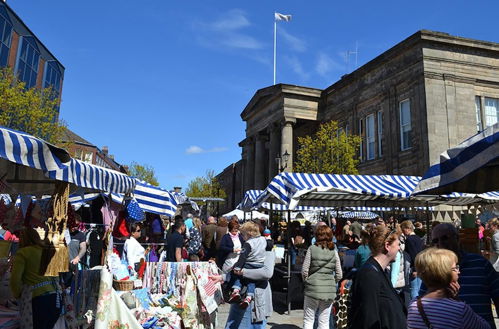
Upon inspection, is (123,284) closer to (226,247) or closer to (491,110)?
(226,247)

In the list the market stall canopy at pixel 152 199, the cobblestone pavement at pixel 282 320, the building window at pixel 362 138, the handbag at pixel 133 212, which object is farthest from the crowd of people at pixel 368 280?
the building window at pixel 362 138

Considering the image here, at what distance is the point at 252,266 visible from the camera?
556 centimetres

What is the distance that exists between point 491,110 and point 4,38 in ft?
124

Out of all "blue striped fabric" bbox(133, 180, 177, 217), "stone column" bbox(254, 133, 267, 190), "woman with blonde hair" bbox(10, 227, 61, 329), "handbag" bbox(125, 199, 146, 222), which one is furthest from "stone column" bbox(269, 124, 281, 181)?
"woman with blonde hair" bbox(10, 227, 61, 329)

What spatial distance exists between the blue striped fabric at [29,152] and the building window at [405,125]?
A: 1039 inches

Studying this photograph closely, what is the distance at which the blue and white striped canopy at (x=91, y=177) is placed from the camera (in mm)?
4311

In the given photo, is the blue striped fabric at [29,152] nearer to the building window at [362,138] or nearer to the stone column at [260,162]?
the building window at [362,138]

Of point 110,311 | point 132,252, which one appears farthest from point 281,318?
point 110,311

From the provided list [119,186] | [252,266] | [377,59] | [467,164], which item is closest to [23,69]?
[377,59]

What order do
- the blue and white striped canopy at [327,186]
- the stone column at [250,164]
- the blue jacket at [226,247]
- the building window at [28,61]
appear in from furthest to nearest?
the stone column at [250,164], the building window at [28,61], the blue and white striped canopy at [327,186], the blue jacket at [226,247]

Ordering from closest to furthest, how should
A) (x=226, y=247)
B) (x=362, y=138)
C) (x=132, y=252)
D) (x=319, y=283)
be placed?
(x=319, y=283) < (x=132, y=252) < (x=226, y=247) < (x=362, y=138)

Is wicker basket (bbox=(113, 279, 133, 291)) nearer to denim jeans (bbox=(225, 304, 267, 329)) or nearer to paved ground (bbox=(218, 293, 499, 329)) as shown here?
denim jeans (bbox=(225, 304, 267, 329))

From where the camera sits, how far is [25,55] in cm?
3644

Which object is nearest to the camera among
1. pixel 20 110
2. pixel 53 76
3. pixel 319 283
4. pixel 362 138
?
pixel 319 283
